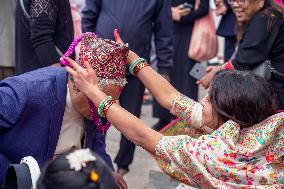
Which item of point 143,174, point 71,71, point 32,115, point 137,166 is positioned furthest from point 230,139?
point 137,166

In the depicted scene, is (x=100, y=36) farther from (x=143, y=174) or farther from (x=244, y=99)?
(x=244, y=99)

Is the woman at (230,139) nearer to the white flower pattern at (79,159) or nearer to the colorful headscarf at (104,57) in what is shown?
the colorful headscarf at (104,57)

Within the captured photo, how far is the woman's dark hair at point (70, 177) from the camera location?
5.25 feet

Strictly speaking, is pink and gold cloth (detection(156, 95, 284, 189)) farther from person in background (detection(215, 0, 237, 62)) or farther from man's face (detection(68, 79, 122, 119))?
person in background (detection(215, 0, 237, 62))

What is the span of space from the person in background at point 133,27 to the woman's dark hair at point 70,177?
235 centimetres

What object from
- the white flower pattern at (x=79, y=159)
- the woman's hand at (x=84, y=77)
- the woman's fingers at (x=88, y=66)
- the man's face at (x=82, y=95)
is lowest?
the man's face at (x=82, y=95)

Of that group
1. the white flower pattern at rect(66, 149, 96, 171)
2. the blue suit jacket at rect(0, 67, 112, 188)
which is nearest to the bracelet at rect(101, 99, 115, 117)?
the blue suit jacket at rect(0, 67, 112, 188)

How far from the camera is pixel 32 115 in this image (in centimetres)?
238

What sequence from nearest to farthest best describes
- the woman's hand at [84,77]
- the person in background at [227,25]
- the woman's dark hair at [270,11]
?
the woman's hand at [84,77]
the woman's dark hair at [270,11]
the person in background at [227,25]

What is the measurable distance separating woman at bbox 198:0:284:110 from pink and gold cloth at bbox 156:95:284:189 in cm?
125

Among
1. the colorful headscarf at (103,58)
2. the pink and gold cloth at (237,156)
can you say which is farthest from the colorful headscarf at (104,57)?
the pink and gold cloth at (237,156)

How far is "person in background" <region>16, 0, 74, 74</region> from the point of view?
332 cm

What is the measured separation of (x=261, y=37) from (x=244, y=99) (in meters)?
1.32

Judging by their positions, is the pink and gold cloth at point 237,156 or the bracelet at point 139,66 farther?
the bracelet at point 139,66
